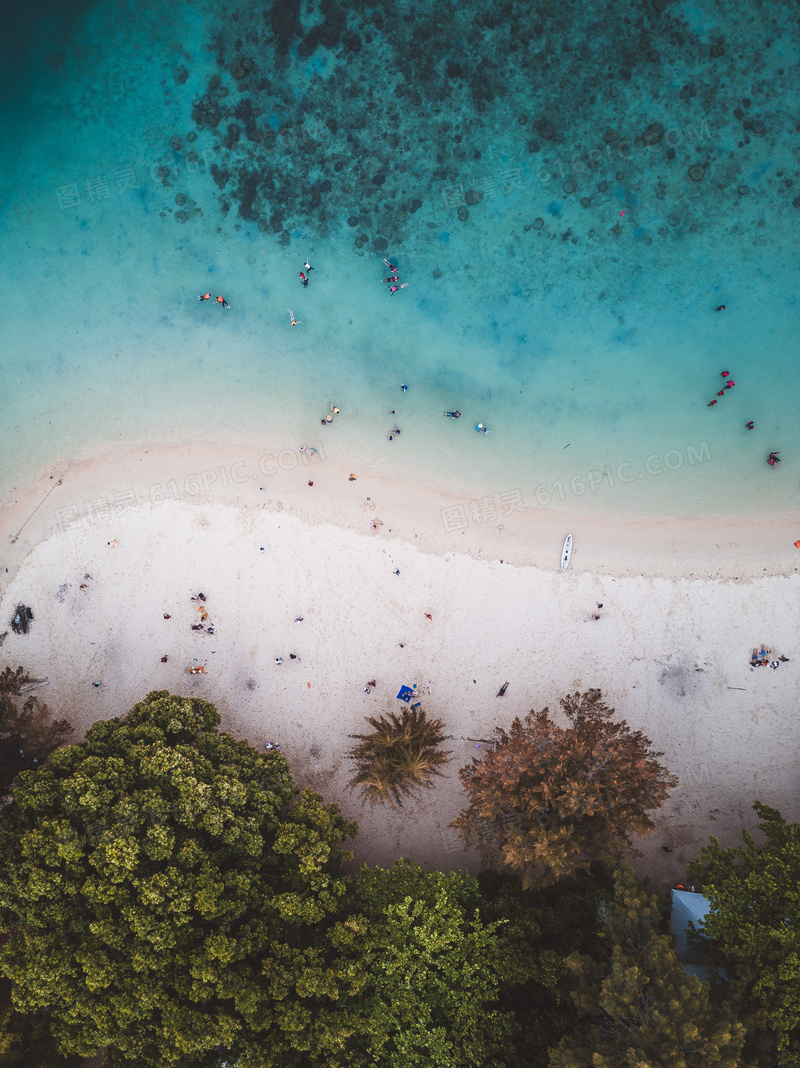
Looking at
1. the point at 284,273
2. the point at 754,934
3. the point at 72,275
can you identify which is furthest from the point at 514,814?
the point at 72,275

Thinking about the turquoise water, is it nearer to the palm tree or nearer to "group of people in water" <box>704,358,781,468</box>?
"group of people in water" <box>704,358,781,468</box>

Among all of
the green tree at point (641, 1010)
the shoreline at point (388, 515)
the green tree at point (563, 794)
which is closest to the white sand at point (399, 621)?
the shoreline at point (388, 515)

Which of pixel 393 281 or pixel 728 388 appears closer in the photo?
pixel 728 388

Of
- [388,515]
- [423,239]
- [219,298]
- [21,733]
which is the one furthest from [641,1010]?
[219,298]

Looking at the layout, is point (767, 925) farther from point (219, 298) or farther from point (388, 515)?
point (219, 298)

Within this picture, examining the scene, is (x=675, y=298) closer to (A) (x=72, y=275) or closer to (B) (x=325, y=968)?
(A) (x=72, y=275)

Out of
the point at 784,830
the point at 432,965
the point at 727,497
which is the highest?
the point at 727,497
